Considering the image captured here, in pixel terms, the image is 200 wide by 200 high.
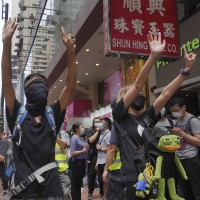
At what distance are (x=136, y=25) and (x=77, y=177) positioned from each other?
3482 millimetres

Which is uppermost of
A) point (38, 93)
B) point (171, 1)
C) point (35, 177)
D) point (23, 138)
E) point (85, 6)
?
point (85, 6)

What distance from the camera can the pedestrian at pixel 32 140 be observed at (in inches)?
92.5

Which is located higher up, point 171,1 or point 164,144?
point 171,1

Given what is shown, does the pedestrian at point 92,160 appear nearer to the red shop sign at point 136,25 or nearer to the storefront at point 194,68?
the storefront at point 194,68

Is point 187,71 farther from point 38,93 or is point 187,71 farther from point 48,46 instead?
point 48,46

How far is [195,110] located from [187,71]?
19.8 ft

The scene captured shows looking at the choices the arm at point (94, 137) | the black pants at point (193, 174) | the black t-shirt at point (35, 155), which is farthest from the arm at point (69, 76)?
the arm at point (94, 137)

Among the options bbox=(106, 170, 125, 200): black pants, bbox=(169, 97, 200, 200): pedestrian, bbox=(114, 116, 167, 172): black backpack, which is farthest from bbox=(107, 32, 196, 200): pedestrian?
bbox=(169, 97, 200, 200): pedestrian

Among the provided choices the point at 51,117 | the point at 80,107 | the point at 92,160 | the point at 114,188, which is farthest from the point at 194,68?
the point at 80,107

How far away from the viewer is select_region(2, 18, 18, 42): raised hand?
8.08 ft

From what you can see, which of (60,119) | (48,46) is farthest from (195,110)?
(48,46)

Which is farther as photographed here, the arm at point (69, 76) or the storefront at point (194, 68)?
the storefront at point (194, 68)

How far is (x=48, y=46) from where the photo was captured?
76.2 feet

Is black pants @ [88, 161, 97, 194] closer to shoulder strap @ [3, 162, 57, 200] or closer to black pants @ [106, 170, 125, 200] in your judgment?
black pants @ [106, 170, 125, 200]
